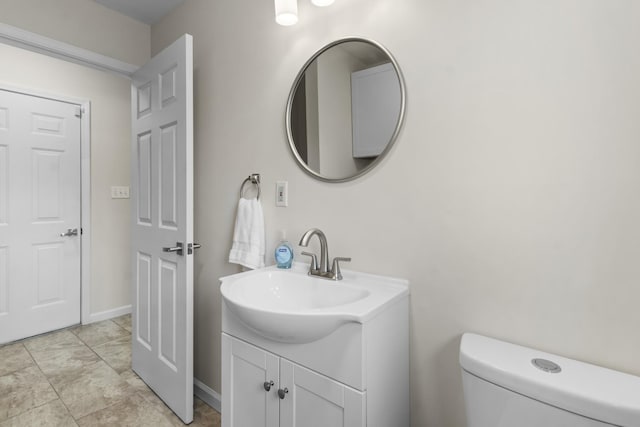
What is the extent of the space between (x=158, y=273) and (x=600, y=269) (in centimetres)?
195

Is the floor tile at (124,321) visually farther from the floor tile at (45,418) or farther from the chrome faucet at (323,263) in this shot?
the chrome faucet at (323,263)

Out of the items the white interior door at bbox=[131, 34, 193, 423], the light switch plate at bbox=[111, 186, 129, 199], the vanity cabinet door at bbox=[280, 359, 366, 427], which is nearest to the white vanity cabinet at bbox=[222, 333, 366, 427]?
the vanity cabinet door at bbox=[280, 359, 366, 427]

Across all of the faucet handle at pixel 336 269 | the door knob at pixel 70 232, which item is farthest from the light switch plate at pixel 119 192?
the faucet handle at pixel 336 269

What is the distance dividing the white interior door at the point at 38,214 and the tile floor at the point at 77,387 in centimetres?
→ 25

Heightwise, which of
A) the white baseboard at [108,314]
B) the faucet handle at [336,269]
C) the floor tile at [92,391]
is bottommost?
the floor tile at [92,391]

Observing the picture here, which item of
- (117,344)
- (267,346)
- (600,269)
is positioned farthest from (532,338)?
(117,344)

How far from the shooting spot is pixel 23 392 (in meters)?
1.95

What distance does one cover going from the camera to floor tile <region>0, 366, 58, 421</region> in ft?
5.90

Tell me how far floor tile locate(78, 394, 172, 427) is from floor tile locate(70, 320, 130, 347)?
3.40 feet

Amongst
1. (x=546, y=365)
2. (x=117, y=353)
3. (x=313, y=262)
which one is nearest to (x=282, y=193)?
(x=313, y=262)

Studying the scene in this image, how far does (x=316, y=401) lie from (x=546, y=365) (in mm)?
612

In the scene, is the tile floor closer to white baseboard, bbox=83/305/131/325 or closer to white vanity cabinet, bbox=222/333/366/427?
white baseboard, bbox=83/305/131/325

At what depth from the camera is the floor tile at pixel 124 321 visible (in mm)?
2979

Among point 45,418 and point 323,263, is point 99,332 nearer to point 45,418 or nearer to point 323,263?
point 45,418
